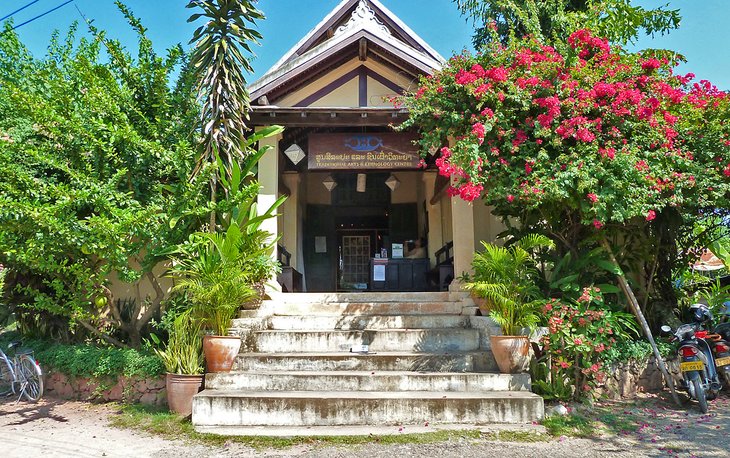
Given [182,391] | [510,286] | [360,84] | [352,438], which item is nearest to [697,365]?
[510,286]

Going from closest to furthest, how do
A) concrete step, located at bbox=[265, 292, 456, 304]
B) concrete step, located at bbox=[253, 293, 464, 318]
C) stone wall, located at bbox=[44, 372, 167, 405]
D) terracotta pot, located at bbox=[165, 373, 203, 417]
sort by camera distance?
terracotta pot, located at bbox=[165, 373, 203, 417] → stone wall, located at bbox=[44, 372, 167, 405] → concrete step, located at bbox=[253, 293, 464, 318] → concrete step, located at bbox=[265, 292, 456, 304]

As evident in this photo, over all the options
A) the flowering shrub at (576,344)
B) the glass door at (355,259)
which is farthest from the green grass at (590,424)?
the glass door at (355,259)

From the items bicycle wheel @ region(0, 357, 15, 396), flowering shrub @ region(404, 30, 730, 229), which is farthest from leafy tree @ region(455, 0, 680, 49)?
bicycle wheel @ region(0, 357, 15, 396)

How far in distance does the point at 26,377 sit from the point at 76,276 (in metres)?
1.63

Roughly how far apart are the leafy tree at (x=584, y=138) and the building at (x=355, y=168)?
137cm

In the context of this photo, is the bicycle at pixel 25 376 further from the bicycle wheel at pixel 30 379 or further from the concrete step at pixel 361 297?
the concrete step at pixel 361 297

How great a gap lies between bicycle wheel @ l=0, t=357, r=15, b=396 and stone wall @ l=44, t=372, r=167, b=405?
440 millimetres

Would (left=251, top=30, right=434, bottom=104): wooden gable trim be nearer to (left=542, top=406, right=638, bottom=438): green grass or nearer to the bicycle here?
the bicycle

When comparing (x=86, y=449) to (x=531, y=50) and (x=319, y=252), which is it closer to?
(x=531, y=50)

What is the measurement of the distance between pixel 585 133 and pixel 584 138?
0.07m

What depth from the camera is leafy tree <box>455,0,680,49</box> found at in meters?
7.45

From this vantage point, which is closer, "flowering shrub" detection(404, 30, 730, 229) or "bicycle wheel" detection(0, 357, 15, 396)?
"flowering shrub" detection(404, 30, 730, 229)

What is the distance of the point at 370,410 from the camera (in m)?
5.18

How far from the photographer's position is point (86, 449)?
4.90m
